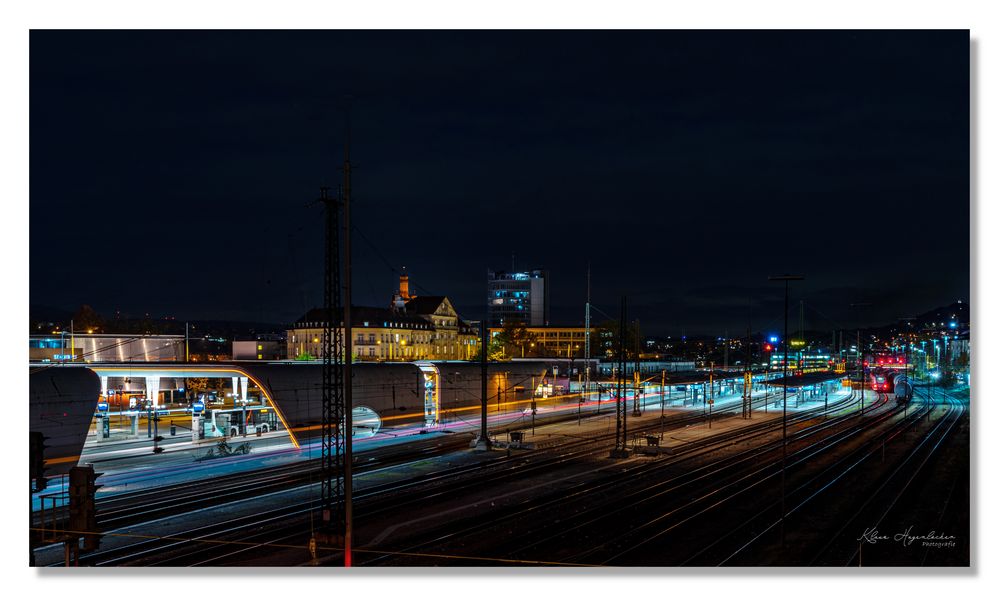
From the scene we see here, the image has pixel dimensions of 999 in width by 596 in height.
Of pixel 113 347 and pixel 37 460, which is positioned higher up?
pixel 37 460

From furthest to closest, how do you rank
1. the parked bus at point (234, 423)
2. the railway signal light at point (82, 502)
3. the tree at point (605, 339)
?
the tree at point (605, 339) < the parked bus at point (234, 423) < the railway signal light at point (82, 502)

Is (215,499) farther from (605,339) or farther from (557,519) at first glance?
(605,339)

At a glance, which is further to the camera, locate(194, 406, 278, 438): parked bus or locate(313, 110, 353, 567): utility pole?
locate(194, 406, 278, 438): parked bus

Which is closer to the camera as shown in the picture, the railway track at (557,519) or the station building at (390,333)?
the railway track at (557,519)

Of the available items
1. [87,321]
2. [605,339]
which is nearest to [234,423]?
[87,321]

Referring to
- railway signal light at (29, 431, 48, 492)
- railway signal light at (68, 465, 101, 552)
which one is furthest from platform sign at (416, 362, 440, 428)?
railway signal light at (29, 431, 48, 492)

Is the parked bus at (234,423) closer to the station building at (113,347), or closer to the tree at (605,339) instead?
the station building at (113,347)

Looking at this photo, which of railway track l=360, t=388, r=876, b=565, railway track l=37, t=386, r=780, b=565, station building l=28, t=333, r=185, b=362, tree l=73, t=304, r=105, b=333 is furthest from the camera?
tree l=73, t=304, r=105, b=333

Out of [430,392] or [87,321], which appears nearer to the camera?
[430,392]

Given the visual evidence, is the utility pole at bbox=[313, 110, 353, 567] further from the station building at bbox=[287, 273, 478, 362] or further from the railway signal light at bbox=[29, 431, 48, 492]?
the station building at bbox=[287, 273, 478, 362]

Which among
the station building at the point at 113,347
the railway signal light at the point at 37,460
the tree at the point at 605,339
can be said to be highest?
the railway signal light at the point at 37,460

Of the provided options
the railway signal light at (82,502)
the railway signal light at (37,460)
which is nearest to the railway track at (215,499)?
the railway signal light at (82,502)

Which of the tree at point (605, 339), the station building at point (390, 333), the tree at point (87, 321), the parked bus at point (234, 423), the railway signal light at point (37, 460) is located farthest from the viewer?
the tree at point (605, 339)

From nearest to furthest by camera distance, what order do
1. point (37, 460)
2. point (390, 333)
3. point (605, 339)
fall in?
point (37, 460), point (390, 333), point (605, 339)
